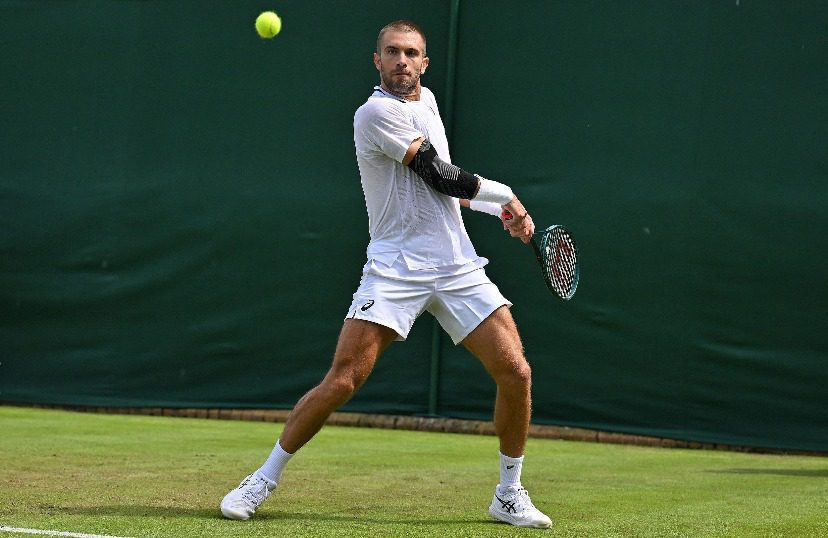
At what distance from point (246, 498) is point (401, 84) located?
138cm

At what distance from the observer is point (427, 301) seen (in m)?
4.38

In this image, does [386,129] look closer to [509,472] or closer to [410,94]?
[410,94]

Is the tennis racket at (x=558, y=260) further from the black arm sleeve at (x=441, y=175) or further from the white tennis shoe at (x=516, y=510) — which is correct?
the white tennis shoe at (x=516, y=510)

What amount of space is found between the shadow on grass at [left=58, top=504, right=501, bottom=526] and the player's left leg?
9 centimetres

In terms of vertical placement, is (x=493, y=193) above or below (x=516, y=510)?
above

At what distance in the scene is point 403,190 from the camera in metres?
4.38

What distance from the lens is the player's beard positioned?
4375 mm

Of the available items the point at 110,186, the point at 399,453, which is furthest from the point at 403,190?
the point at 110,186

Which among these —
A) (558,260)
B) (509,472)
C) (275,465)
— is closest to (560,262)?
(558,260)

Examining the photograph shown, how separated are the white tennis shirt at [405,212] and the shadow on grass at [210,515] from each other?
759 millimetres

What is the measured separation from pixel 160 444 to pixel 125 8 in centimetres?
341

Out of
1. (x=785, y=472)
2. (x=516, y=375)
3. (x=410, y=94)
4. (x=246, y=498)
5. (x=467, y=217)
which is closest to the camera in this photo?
(x=246, y=498)

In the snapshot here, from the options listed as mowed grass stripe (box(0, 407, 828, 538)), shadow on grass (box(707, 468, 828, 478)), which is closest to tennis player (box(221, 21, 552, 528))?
mowed grass stripe (box(0, 407, 828, 538))

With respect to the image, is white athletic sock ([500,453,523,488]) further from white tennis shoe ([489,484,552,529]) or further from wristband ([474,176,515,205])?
wristband ([474,176,515,205])
